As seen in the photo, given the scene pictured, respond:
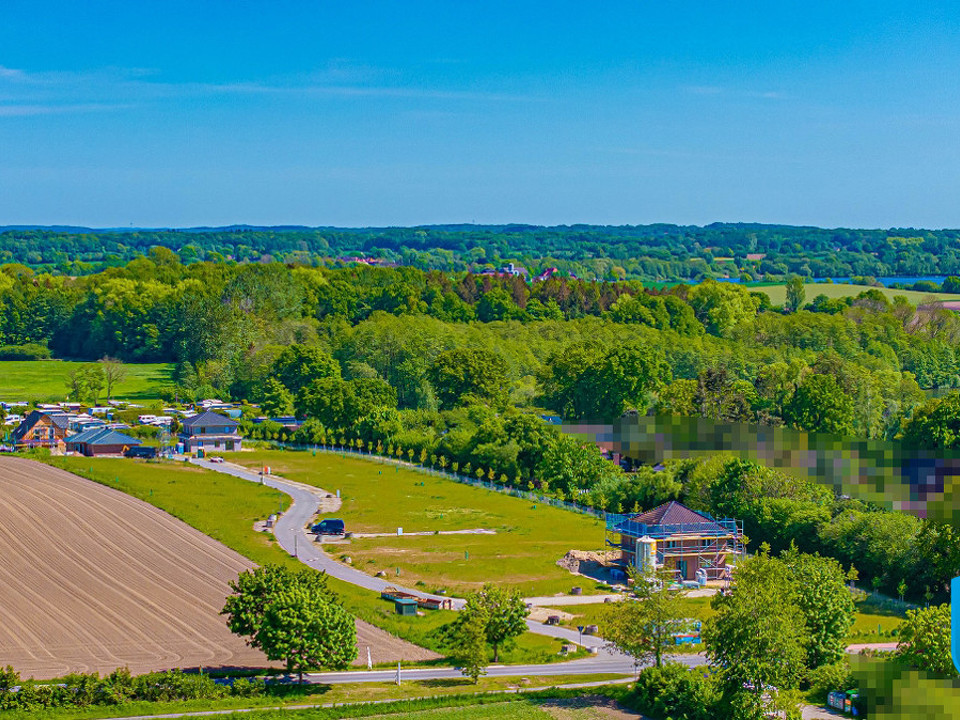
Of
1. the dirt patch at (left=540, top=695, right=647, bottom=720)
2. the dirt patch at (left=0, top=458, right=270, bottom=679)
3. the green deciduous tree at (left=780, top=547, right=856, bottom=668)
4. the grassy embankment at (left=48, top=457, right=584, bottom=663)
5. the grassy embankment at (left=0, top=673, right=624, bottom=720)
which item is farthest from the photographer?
the grassy embankment at (left=48, top=457, right=584, bottom=663)

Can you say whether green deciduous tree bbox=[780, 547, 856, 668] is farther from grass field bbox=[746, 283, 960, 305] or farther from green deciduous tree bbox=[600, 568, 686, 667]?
grass field bbox=[746, 283, 960, 305]

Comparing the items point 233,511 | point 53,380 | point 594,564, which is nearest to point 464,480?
point 233,511

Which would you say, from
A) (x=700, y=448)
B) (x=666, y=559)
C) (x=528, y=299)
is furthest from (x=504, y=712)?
(x=528, y=299)

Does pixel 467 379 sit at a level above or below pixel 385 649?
above

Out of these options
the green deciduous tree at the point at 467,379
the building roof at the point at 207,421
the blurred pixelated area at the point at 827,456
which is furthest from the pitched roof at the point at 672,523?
the green deciduous tree at the point at 467,379

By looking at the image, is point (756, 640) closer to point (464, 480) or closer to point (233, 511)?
point (233, 511)

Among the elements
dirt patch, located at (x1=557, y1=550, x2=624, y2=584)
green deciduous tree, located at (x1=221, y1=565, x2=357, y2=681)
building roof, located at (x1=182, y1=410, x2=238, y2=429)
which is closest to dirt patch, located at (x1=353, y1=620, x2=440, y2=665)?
green deciduous tree, located at (x1=221, y1=565, x2=357, y2=681)

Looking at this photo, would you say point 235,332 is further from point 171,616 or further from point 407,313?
point 171,616
